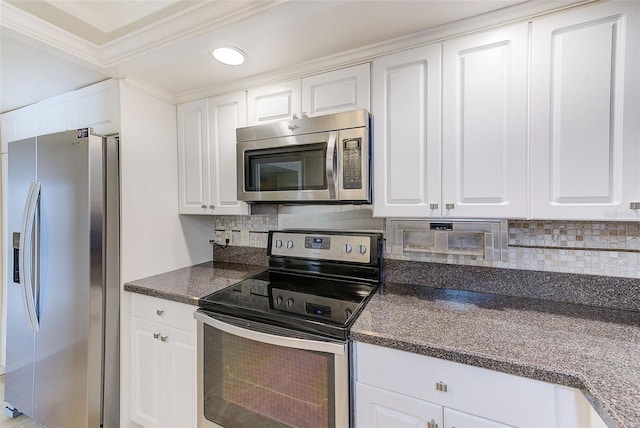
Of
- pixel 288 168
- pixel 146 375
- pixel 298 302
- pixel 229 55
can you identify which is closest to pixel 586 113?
pixel 288 168

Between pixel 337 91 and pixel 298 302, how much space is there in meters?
1.09

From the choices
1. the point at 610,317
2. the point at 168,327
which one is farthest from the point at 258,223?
the point at 610,317

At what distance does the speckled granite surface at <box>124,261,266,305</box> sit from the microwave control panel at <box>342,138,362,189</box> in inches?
35.7

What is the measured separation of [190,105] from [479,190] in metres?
1.83

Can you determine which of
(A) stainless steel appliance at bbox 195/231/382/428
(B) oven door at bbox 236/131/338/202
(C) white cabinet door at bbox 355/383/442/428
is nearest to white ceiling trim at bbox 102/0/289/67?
(B) oven door at bbox 236/131/338/202

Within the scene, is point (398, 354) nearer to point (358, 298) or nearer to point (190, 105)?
point (358, 298)

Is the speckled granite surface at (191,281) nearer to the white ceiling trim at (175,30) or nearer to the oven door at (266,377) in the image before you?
the oven door at (266,377)

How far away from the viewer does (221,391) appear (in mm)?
1367

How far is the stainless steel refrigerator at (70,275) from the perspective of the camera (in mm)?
1580

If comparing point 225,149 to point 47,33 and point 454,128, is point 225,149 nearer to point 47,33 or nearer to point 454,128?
point 47,33

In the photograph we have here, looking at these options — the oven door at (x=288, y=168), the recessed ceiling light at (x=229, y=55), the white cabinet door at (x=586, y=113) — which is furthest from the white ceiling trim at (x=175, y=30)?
the white cabinet door at (x=586, y=113)

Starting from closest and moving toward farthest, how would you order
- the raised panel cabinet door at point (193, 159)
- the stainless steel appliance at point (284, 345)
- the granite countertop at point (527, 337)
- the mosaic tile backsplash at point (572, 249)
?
the granite countertop at point (527, 337) < the stainless steel appliance at point (284, 345) < the mosaic tile backsplash at point (572, 249) < the raised panel cabinet door at point (193, 159)

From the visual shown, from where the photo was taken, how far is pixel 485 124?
4.03ft

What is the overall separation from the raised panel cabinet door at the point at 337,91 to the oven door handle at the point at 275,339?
111 centimetres
